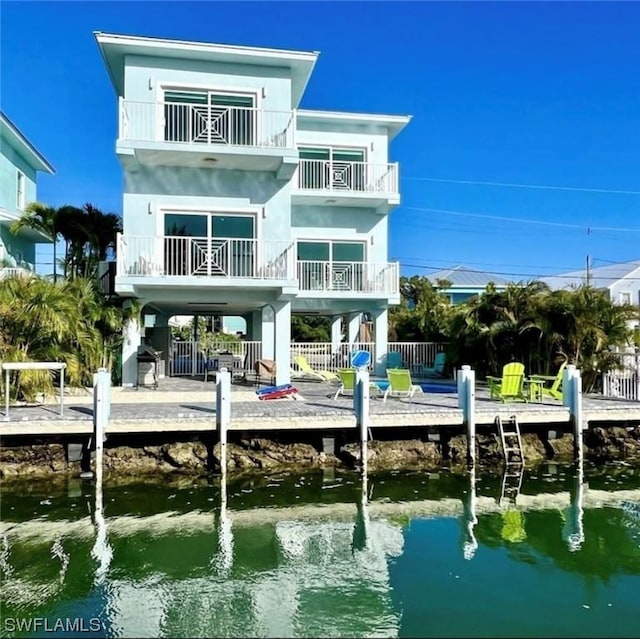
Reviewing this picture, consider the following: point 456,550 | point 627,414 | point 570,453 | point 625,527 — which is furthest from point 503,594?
point 627,414

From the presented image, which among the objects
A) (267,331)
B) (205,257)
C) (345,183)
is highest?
(345,183)

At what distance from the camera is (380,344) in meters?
23.0

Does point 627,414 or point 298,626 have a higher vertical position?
point 627,414

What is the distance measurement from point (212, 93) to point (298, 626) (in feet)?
51.4

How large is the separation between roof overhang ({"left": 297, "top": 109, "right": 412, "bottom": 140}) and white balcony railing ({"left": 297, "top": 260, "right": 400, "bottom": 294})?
584 centimetres

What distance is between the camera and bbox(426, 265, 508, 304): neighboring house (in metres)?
49.6

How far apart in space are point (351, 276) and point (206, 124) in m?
7.89

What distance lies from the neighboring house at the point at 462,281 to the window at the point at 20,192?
103 feet

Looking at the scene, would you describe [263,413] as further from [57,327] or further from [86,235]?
[86,235]

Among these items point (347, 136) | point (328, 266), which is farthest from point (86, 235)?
point (347, 136)

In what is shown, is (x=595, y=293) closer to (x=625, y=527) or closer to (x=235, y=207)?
(x=625, y=527)

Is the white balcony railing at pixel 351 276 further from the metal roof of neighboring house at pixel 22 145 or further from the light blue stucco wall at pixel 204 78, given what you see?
the metal roof of neighboring house at pixel 22 145

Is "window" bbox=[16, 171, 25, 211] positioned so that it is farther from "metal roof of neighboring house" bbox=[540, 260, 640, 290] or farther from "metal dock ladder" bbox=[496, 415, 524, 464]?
"metal roof of neighboring house" bbox=[540, 260, 640, 290]

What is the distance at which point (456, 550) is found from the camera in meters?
8.55
